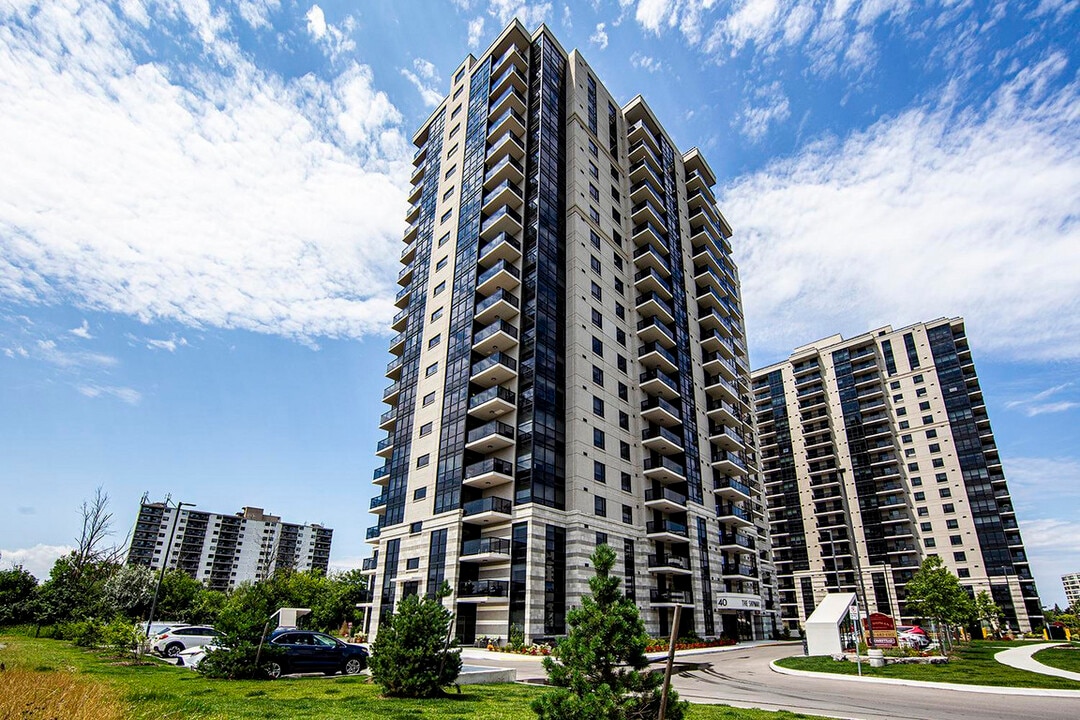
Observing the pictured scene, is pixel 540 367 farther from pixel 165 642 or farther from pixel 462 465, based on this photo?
pixel 165 642

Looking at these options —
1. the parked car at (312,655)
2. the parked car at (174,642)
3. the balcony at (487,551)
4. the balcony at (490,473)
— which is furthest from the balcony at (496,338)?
the parked car at (312,655)

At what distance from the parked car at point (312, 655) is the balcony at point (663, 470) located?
29.8 m

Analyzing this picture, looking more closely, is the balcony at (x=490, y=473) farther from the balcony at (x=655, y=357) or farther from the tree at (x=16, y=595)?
the tree at (x=16, y=595)

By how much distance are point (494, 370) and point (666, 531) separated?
1888 centimetres

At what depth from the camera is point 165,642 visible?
2744cm

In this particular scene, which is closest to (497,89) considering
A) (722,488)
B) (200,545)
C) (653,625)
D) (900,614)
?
(722,488)

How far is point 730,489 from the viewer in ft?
179

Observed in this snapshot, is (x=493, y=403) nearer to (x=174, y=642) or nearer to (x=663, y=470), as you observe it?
(x=663, y=470)

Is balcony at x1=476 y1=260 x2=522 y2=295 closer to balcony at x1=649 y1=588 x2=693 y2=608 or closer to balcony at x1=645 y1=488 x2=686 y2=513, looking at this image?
balcony at x1=645 y1=488 x2=686 y2=513

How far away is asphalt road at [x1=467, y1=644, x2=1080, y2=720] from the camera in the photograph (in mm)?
14094

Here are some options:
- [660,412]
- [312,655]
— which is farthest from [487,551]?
[660,412]

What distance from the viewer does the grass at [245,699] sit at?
Result: 9719mm

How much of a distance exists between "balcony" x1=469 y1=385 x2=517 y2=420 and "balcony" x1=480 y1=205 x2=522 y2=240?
13813 mm

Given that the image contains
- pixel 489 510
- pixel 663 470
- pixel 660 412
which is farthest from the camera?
pixel 660 412
